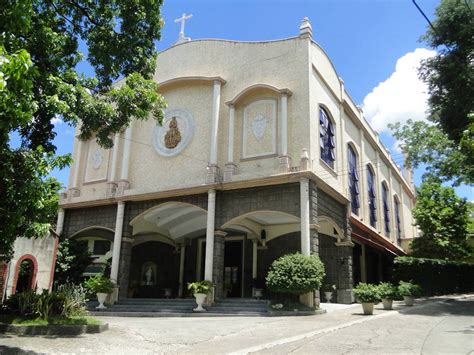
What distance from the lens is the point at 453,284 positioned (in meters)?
24.4

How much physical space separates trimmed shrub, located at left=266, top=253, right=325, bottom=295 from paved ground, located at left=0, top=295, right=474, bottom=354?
187 centimetres

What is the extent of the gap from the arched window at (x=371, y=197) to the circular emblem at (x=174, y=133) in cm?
1098

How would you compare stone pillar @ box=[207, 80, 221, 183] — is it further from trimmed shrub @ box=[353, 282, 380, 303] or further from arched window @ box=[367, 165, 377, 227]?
arched window @ box=[367, 165, 377, 227]

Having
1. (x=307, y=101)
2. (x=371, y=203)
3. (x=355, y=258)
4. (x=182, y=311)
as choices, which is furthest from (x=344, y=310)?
(x=371, y=203)

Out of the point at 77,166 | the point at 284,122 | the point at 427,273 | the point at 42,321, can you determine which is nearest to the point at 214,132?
the point at 284,122

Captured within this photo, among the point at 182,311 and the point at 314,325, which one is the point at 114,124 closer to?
the point at 314,325

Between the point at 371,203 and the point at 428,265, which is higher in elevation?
the point at 371,203

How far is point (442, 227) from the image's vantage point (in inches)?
965

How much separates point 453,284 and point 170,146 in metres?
17.6

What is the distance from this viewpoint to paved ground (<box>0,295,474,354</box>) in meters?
7.27

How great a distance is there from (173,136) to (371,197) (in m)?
12.1

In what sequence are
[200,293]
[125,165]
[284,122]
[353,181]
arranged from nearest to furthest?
[200,293]
[284,122]
[125,165]
[353,181]

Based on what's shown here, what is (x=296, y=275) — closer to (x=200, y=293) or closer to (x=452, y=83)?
(x=200, y=293)

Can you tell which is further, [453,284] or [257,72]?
[453,284]
